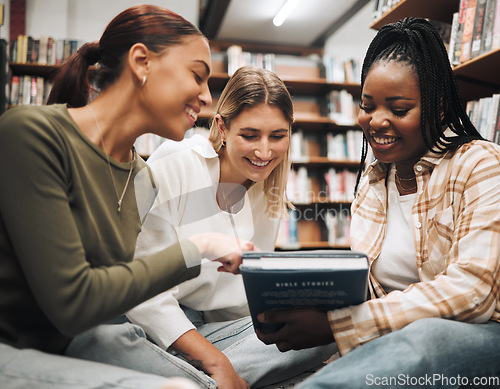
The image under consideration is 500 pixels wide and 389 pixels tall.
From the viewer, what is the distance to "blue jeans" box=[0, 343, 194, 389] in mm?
625

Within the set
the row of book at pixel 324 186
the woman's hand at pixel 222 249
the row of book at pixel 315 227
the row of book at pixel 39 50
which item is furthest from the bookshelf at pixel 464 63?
the row of book at pixel 39 50

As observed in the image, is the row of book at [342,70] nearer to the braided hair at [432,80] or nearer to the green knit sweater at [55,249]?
the braided hair at [432,80]

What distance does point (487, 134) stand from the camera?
1596 mm

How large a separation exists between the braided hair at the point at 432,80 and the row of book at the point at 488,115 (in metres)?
0.52

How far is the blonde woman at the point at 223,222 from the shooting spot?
995 millimetres

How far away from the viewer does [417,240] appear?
1.06 meters

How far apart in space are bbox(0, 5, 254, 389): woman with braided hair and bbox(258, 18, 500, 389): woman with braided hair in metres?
0.31

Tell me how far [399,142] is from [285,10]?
148 inches

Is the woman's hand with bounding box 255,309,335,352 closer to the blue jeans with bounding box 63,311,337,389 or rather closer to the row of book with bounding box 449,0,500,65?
the blue jeans with bounding box 63,311,337,389

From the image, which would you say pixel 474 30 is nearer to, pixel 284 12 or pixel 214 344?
pixel 214 344

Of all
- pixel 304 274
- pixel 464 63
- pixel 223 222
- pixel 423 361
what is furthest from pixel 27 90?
pixel 423 361

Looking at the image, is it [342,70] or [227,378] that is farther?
[342,70]

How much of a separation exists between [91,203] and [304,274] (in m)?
0.40

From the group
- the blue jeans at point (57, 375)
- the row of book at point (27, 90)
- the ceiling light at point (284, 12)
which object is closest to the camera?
the blue jeans at point (57, 375)
